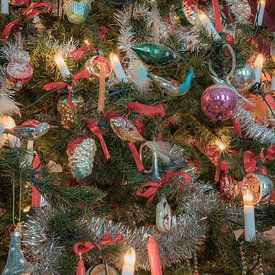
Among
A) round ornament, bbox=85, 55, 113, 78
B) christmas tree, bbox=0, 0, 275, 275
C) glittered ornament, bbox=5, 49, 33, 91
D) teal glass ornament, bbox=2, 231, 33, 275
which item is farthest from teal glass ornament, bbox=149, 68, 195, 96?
teal glass ornament, bbox=2, 231, 33, 275

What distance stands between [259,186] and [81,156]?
39 centimetres

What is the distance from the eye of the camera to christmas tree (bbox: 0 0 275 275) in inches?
28.1

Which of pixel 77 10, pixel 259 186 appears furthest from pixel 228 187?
pixel 77 10

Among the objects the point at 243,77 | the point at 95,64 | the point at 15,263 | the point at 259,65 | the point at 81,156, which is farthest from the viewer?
the point at 259,65

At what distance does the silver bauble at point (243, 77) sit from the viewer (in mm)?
916

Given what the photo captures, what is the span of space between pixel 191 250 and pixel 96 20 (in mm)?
520

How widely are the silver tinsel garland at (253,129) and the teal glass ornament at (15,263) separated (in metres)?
0.54

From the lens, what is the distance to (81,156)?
71 centimetres

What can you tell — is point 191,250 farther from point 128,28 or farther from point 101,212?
point 128,28

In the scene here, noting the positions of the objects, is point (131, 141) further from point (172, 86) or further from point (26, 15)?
point (26, 15)

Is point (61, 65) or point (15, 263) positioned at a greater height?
point (61, 65)

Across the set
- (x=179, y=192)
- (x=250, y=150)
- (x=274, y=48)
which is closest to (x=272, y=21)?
(x=274, y=48)

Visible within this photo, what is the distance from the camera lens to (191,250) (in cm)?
92

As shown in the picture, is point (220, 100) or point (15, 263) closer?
point (15, 263)
